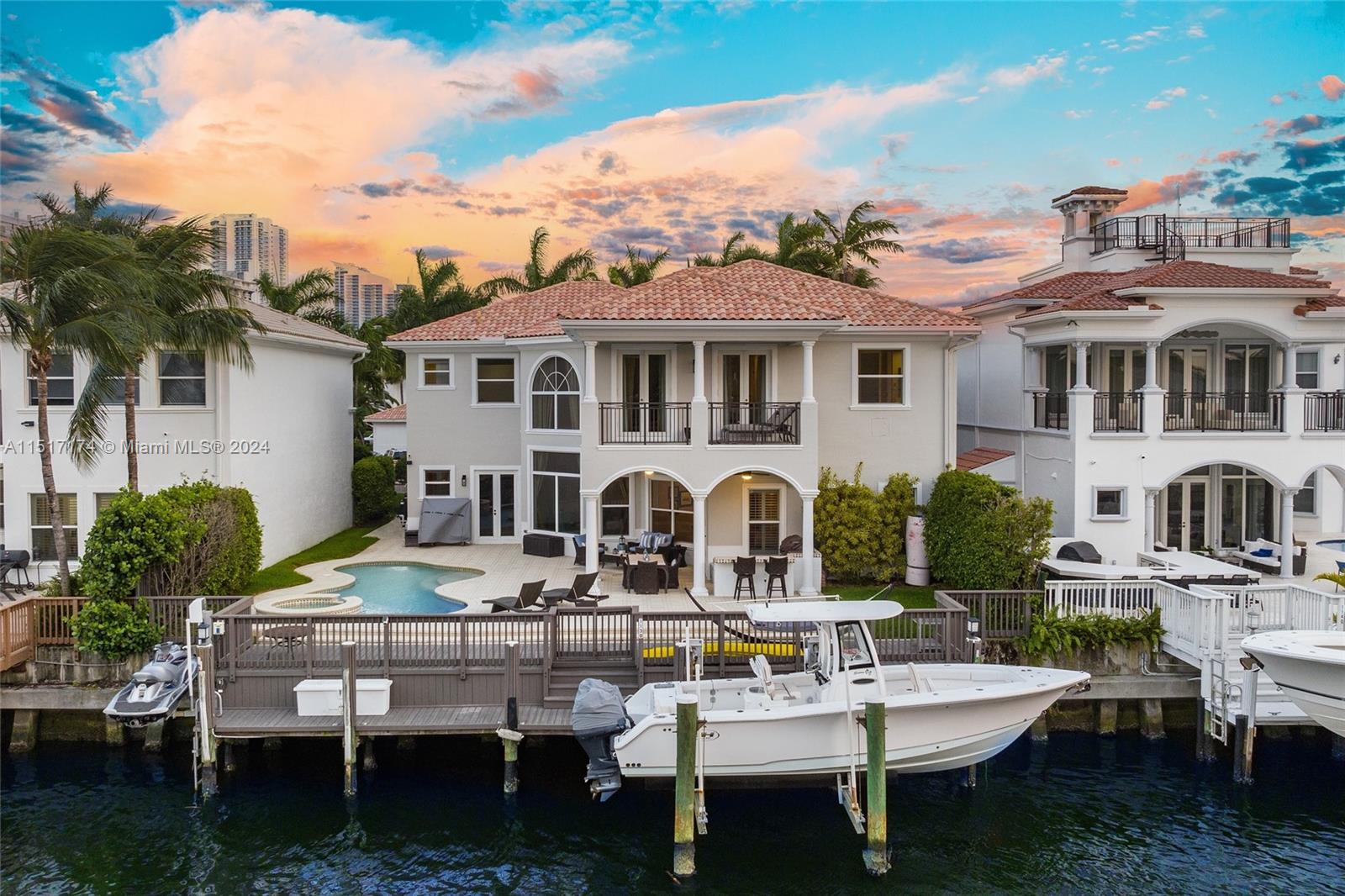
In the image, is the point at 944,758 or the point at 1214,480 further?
the point at 1214,480

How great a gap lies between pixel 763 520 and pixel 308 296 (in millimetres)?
27839

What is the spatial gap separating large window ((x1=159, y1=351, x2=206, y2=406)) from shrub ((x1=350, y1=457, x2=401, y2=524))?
9058 mm

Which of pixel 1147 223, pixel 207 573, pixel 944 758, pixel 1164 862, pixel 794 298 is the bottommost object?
pixel 1164 862

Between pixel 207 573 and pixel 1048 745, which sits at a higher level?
pixel 207 573

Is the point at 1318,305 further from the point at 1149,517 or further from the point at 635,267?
the point at 635,267

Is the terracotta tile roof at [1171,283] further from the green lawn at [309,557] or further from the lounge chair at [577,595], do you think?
the green lawn at [309,557]

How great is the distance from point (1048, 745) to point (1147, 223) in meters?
19.3

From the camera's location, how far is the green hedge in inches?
846

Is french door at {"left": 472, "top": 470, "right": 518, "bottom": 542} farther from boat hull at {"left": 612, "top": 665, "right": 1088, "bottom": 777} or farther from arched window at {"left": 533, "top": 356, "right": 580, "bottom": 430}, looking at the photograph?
boat hull at {"left": 612, "top": 665, "right": 1088, "bottom": 777}

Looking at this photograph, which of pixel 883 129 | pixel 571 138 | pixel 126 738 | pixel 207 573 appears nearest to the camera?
pixel 126 738

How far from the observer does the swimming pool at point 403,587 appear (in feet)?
62.0

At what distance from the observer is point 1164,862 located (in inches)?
488

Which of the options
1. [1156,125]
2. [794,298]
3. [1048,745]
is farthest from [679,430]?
[1156,125]

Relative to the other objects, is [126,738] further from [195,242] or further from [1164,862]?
[1164,862]
